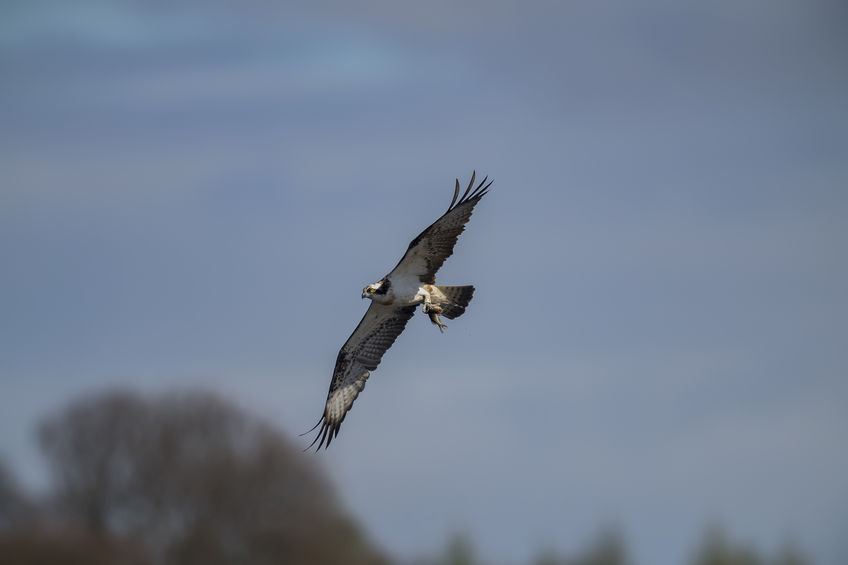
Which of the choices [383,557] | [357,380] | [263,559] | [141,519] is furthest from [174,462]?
[357,380]

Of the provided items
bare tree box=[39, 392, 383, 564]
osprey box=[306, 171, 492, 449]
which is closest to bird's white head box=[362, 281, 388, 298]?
osprey box=[306, 171, 492, 449]

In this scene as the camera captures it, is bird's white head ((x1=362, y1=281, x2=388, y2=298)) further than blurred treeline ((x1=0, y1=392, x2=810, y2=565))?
No

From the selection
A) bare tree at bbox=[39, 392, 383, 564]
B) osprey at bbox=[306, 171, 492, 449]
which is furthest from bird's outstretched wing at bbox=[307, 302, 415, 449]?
bare tree at bbox=[39, 392, 383, 564]

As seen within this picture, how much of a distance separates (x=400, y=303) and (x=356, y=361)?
5.01ft

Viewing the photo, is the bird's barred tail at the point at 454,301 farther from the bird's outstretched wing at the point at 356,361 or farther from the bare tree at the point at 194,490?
the bare tree at the point at 194,490

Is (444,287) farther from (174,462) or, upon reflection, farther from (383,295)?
(174,462)

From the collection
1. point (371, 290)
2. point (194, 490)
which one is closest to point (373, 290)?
point (371, 290)

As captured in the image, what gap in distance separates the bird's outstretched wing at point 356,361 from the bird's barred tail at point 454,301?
0.78 m

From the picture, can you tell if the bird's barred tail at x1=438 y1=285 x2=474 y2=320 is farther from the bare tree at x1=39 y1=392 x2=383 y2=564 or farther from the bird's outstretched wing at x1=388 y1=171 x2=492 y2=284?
the bare tree at x1=39 y1=392 x2=383 y2=564

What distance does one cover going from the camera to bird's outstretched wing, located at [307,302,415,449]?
22406 millimetres

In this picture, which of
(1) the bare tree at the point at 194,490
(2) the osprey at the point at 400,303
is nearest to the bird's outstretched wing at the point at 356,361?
(2) the osprey at the point at 400,303

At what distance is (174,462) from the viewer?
49.0 meters

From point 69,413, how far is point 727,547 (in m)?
24.5

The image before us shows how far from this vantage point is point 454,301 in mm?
21688
